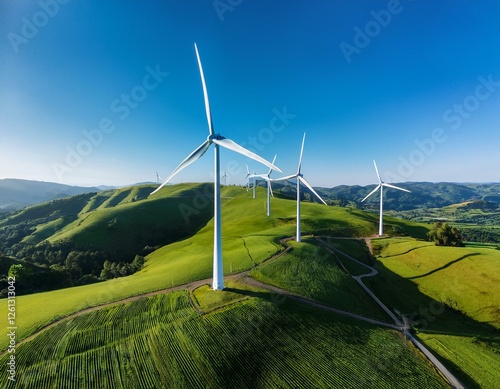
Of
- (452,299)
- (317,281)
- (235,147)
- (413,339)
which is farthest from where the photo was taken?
(452,299)

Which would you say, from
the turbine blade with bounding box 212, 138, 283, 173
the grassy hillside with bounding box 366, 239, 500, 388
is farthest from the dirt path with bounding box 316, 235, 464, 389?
the turbine blade with bounding box 212, 138, 283, 173

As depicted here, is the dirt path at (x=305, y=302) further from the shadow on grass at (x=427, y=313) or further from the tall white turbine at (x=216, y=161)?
the tall white turbine at (x=216, y=161)

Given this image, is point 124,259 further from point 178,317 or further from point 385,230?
point 385,230

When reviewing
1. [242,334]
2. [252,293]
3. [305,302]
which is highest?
[252,293]

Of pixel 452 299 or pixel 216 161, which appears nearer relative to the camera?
pixel 216 161

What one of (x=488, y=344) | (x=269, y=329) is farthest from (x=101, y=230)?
(x=488, y=344)

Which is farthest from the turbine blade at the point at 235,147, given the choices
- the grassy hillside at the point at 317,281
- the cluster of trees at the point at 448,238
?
the cluster of trees at the point at 448,238

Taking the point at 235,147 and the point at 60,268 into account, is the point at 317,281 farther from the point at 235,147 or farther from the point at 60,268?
the point at 60,268

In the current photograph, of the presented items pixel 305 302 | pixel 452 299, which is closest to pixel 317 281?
pixel 305 302
